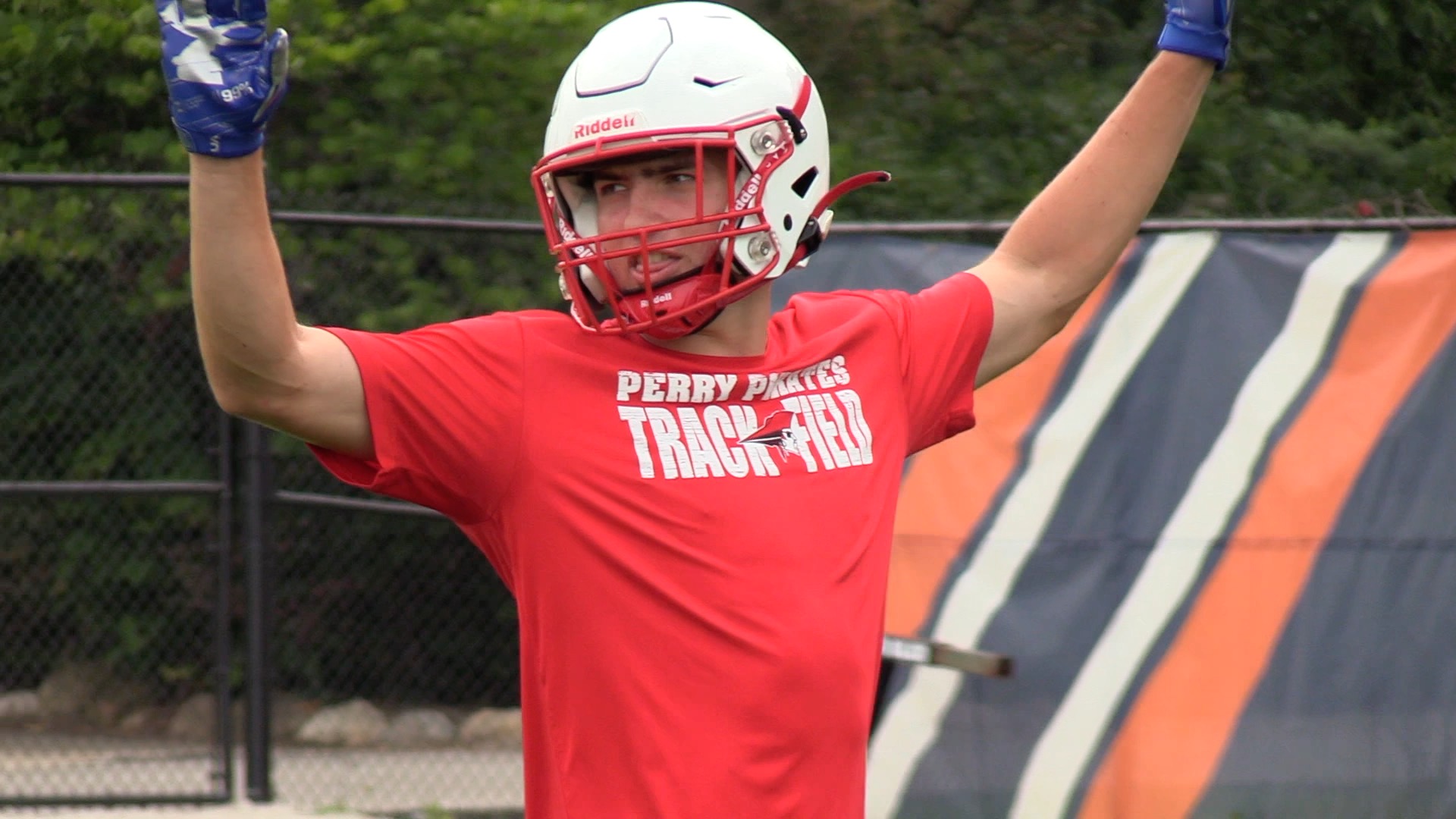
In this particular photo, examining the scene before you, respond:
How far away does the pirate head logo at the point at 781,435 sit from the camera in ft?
7.95

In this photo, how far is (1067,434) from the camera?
5.44 metres

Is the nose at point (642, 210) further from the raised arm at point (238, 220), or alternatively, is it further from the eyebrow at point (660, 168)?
the raised arm at point (238, 220)

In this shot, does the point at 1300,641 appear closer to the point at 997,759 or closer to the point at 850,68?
the point at 997,759

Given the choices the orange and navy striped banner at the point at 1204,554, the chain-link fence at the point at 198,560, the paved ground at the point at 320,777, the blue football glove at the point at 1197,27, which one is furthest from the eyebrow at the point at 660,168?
the paved ground at the point at 320,777

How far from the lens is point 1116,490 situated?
213 inches

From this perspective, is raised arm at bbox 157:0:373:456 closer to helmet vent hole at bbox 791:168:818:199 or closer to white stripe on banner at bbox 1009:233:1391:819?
helmet vent hole at bbox 791:168:818:199

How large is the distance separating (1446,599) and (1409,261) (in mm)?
963

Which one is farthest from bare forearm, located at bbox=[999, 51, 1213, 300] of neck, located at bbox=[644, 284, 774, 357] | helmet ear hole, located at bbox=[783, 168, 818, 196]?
neck, located at bbox=[644, 284, 774, 357]

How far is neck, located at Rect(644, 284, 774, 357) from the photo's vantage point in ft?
8.17

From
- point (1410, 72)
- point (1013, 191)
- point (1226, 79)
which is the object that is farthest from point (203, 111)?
point (1410, 72)

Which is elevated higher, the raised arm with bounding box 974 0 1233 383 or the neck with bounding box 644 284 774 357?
the raised arm with bounding box 974 0 1233 383

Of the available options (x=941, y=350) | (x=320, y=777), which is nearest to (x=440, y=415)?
(x=941, y=350)

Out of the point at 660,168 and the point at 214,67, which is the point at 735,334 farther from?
the point at 214,67

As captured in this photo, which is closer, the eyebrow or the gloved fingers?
the gloved fingers
